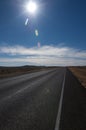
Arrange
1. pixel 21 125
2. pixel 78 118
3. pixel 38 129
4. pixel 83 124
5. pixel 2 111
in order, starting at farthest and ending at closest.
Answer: pixel 2 111
pixel 78 118
pixel 83 124
pixel 21 125
pixel 38 129

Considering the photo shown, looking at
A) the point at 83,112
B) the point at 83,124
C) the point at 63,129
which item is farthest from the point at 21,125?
the point at 83,112

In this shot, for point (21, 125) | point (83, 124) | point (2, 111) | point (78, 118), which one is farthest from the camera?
point (2, 111)

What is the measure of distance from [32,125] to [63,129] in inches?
38.2

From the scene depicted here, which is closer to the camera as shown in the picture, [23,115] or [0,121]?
[0,121]

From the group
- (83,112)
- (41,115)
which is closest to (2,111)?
(41,115)

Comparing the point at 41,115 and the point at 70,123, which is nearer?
the point at 70,123

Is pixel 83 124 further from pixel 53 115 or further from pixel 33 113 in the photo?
pixel 33 113

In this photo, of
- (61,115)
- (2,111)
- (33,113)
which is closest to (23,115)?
(33,113)

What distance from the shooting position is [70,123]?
5824mm

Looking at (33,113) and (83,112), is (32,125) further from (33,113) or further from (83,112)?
(83,112)

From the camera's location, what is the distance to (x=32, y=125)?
5395 mm

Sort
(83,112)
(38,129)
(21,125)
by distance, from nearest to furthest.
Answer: (38,129) < (21,125) < (83,112)

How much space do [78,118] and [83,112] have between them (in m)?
1.02

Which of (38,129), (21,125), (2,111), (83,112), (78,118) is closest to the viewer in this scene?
(38,129)
